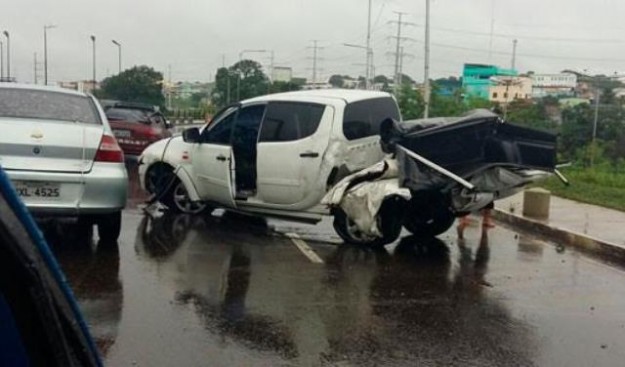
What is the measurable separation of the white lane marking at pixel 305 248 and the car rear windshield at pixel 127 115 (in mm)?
12096

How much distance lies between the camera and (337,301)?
250 inches

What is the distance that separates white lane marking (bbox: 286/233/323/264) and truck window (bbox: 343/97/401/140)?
137 cm

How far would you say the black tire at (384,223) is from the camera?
8609mm

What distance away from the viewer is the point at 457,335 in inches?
217

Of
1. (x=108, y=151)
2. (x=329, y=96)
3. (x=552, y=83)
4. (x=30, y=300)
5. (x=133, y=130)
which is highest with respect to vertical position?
(x=552, y=83)

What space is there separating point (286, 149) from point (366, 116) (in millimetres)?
1070

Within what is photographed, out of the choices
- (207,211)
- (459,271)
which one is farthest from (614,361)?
(207,211)

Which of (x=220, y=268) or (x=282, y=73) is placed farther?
(x=282, y=73)

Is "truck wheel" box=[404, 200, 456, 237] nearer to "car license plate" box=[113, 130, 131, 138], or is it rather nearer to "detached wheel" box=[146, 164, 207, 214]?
"detached wheel" box=[146, 164, 207, 214]

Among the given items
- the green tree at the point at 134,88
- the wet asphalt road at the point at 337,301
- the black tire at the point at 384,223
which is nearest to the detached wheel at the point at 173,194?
the wet asphalt road at the point at 337,301

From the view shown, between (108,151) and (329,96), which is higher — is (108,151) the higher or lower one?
the lower one

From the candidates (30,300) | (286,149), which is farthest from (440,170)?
(30,300)

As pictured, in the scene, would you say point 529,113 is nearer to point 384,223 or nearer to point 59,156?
point 384,223

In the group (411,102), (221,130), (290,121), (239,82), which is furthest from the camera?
(239,82)
